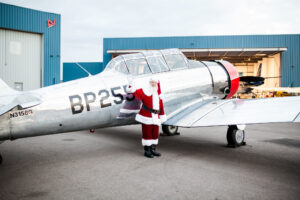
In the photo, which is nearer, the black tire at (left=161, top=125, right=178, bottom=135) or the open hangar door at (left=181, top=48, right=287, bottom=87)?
the black tire at (left=161, top=125, right=178, bottom=135)

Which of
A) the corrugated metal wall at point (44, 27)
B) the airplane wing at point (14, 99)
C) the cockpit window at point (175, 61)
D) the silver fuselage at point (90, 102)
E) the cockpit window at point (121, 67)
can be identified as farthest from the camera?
the corrugated metal wall at point (44, 27)

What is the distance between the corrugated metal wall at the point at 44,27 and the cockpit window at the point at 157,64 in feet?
48.7

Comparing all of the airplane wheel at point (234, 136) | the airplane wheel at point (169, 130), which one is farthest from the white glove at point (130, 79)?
the airplane wheel at point (234, 136)

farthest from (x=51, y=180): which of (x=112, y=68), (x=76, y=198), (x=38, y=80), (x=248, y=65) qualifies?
(x=248, y=65)

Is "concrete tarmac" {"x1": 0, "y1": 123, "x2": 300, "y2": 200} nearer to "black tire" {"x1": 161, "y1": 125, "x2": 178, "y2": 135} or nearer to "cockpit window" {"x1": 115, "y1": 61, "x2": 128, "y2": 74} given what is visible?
"black tire" {"x1": 161, "y1": 125, "x2": 178, "y2": 135}

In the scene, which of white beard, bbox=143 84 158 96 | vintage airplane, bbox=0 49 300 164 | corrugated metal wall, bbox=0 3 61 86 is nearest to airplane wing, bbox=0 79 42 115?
vintage airplane, bbox=0 49 300 164

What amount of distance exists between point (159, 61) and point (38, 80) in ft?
50.0

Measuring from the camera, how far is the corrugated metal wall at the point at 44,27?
1631 centimetres

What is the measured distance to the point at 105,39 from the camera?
2498 centimetres

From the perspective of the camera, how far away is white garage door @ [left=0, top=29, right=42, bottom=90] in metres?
16.7

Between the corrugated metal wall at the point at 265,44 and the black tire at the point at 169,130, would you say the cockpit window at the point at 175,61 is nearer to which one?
the black tire at the point at 169,130

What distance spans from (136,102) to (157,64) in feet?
3.97

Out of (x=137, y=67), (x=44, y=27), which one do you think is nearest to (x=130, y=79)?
(x=137, y=67)

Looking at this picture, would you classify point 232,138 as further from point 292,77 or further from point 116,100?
point 292,77
